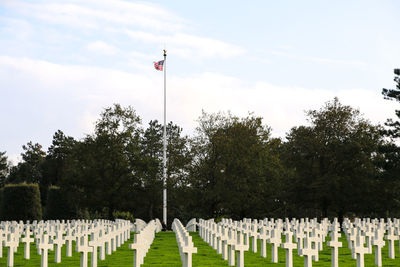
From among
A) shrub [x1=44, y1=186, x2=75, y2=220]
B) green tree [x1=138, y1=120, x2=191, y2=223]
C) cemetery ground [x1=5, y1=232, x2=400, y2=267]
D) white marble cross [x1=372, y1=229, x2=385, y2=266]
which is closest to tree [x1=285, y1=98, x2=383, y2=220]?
green tree [x1=138, y1=120, x2=191, y2=223]

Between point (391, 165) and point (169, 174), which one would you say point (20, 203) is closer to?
point (169, 174)

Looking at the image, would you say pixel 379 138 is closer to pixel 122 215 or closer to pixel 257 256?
pixel 122 215

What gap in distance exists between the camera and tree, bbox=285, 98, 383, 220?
47.0m

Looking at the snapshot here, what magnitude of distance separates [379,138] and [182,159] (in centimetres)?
1597

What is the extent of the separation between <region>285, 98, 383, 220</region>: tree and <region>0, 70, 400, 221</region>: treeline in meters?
0.08

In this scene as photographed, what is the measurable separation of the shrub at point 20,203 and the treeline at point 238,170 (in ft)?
11.9

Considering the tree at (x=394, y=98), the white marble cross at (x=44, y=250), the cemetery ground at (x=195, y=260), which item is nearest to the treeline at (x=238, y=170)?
the tree at (x=394, y=98)

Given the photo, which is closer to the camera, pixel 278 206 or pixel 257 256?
pixel 257 256

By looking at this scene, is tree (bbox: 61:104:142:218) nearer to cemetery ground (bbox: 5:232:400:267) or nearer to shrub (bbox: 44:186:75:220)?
shrub (bbox: 44:186:75:220)

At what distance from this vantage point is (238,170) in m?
47.2

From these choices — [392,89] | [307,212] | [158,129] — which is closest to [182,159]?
[392,89]

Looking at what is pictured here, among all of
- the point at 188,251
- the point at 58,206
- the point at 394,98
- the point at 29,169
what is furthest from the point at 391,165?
the point at 29,169

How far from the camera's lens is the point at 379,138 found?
4975cm

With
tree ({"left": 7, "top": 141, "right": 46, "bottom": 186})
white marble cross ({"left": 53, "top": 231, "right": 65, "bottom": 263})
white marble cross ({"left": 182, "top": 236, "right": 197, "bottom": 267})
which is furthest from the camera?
tree ({"left": 7, "top": 141, "right": 46, "bottom": 186})
